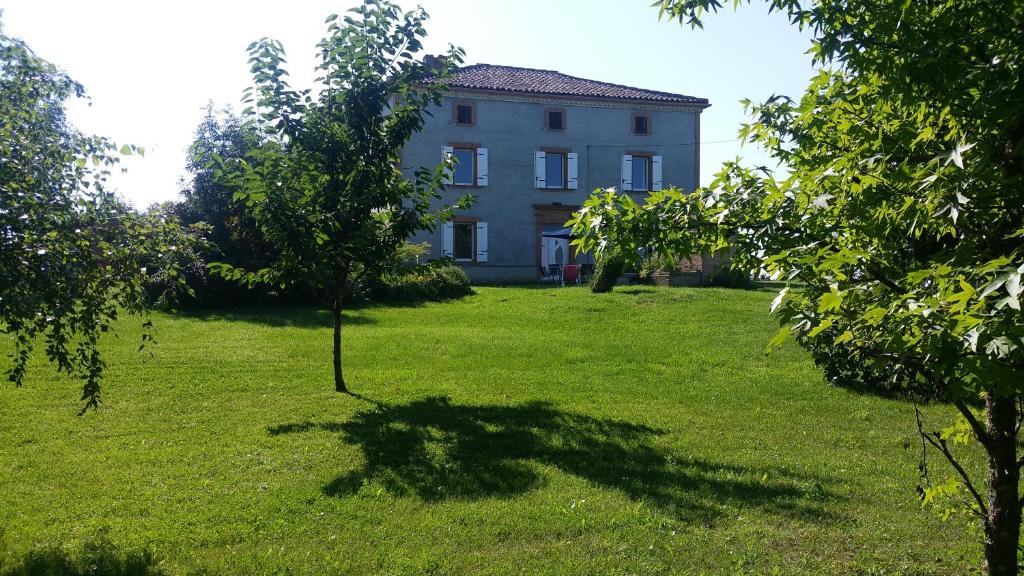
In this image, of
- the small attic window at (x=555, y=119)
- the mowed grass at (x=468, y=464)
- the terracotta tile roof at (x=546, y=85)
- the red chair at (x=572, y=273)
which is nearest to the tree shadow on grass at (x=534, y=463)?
the mowed grass at (x=468, y=464)

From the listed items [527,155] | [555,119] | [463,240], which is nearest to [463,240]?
[463,240]

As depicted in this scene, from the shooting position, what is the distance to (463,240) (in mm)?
27016

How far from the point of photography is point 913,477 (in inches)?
246

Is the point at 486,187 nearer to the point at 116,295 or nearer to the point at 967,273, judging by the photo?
the point at 116,295

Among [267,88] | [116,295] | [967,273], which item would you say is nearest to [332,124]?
A: [267,88]

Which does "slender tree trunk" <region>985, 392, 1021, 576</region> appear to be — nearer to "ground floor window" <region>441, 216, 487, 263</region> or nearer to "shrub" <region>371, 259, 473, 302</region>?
"shrub" <region>371, 259, 473, 302</region>

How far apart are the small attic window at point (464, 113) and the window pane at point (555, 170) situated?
3347mm

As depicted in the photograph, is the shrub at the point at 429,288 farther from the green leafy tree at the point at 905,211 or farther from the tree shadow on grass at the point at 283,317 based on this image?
the green leafy tree at the point at 905,211

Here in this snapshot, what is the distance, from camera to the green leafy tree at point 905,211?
205cm

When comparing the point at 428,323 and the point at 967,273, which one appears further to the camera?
the point at 428,323

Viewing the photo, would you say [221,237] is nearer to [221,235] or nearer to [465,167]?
[221,235]

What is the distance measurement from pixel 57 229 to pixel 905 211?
448 centimetres

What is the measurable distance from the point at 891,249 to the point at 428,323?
12.4 meters

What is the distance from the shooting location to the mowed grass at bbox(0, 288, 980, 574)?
4559 millimetres
